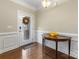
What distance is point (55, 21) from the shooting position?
13.8ft

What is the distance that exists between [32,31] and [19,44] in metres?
1.47

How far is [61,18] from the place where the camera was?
12.5ft

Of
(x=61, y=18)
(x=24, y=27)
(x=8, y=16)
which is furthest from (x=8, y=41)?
(x=61, y=18)

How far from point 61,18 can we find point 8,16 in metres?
2.63

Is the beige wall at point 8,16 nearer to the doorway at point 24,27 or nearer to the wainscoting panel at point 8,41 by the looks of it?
the wainscoting panel at point 8,41

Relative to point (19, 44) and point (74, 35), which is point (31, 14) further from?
point (74, 35)

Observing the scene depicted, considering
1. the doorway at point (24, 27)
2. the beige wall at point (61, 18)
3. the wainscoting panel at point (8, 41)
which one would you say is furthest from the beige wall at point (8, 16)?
the beige wall at point (61, 18)

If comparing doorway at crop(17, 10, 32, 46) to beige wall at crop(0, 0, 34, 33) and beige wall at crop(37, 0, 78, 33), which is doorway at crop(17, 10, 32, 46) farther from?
beige wall at crop(37, 0, 78, 33)

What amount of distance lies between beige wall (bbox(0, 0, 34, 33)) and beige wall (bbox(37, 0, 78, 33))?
1.79 meters

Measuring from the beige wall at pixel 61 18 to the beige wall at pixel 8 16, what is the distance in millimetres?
1788

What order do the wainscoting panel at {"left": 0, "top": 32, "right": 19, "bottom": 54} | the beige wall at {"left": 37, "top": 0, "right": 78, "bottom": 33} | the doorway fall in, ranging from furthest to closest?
the doorway < the wainscoting panel at {"left": 0, "top": 32, "right": 19, "bottom": 54} < the beige wall at {"left": 37, "top": 0, "right": 78, "bottom": 33}

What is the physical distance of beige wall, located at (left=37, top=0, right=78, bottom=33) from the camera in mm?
3197

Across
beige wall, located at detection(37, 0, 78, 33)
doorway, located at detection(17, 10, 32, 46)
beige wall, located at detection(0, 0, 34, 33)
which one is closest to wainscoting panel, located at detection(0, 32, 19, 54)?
beige wall, located at detection(0, 0, 34, 33)

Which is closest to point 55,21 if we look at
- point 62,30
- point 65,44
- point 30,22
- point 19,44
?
point 62,30
